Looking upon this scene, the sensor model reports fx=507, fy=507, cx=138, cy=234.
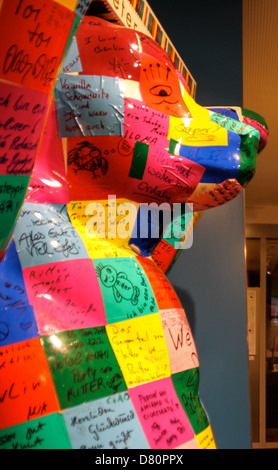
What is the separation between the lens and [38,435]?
0.52m

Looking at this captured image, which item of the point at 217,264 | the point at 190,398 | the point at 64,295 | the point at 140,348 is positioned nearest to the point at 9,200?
the point at 64,295

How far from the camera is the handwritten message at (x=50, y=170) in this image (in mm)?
648

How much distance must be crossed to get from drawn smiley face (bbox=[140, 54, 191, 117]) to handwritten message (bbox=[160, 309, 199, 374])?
28 centimetres

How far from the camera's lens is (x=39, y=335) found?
0.56 m

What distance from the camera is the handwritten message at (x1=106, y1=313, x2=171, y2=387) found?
2.02 feet

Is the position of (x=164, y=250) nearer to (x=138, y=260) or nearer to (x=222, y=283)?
(x=138, y=260)

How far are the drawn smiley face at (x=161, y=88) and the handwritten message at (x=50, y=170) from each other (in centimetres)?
13

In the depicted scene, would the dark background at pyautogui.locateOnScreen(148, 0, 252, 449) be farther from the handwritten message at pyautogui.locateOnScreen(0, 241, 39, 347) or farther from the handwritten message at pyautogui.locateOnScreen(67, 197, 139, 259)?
the handwritten message at pyautogui.locateOnScreen(0, 241, 39, 347)

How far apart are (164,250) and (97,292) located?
16.1 inches

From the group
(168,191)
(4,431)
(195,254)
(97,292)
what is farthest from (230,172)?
(195,254)

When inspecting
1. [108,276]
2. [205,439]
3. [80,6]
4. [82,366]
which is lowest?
[205,439]

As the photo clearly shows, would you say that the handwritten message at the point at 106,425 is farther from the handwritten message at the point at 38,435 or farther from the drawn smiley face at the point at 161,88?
the drawn smiley face at the point at 161,88

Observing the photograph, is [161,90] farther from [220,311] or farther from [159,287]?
[220,311]

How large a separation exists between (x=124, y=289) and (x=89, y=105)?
24 centimetres
